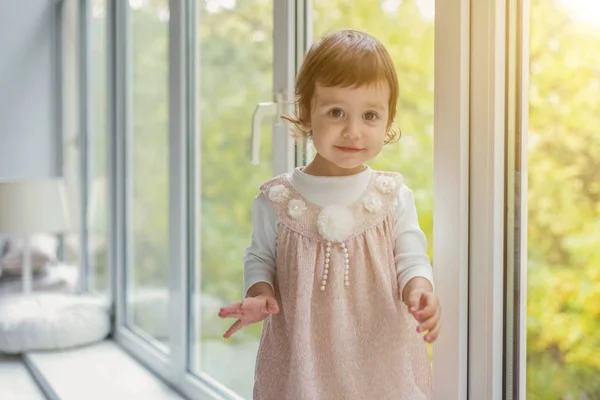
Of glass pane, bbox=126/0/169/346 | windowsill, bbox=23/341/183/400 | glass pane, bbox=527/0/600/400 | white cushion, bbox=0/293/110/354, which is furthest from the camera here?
white cushion, bbox=0/293/110/354

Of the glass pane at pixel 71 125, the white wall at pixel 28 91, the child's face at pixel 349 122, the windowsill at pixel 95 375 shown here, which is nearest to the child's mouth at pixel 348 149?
the child's face at pixel 349 122

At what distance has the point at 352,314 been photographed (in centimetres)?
104

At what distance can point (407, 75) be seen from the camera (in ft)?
4.13

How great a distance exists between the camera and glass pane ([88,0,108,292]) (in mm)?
3064

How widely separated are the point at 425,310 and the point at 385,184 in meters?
0.20

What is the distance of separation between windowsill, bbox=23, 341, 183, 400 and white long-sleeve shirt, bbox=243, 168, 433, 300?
111cm

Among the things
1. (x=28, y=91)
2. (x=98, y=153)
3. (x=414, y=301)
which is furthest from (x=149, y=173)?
(x=414, y=301)

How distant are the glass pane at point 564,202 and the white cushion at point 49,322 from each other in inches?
76.9

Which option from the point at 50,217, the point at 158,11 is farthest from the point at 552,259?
the point at 50,217

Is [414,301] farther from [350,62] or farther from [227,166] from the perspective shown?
[227,166]

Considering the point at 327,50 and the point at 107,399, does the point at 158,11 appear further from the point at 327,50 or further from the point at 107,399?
Result: the point at 327,50

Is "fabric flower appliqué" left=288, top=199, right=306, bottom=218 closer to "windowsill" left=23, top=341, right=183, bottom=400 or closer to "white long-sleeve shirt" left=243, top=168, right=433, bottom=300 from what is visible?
"white long-sleeve shirt" left=243, top=168, right=433, bottom=300

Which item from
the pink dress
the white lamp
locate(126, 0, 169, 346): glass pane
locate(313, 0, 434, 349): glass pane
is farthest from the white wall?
the pink dress

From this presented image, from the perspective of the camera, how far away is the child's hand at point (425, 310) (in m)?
0.96
